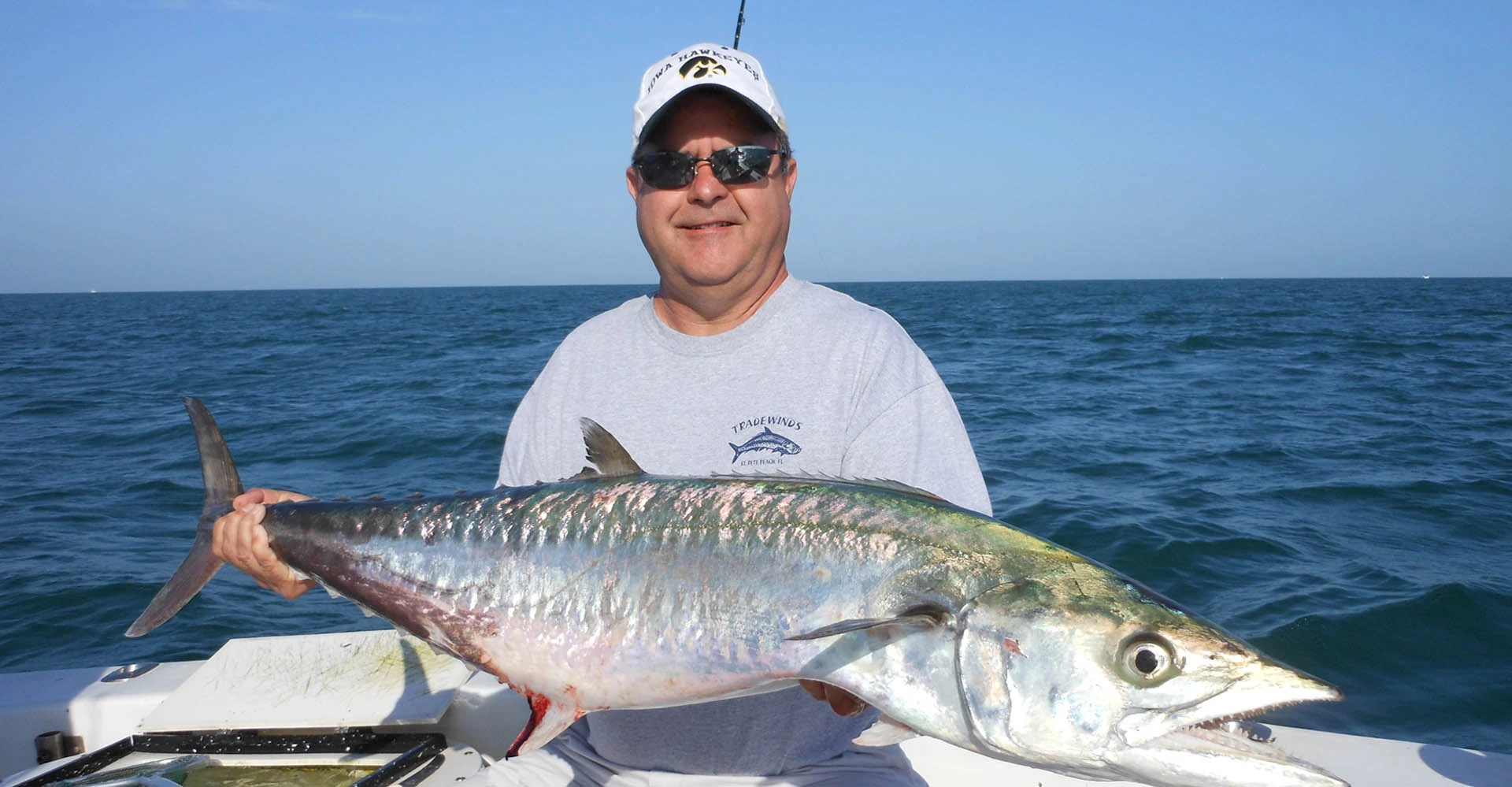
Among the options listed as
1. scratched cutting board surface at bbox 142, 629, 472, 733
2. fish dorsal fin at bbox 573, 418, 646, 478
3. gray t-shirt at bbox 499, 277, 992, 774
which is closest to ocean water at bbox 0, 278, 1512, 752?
scratched cutting board surface at bbox 142, 629, 472, 733

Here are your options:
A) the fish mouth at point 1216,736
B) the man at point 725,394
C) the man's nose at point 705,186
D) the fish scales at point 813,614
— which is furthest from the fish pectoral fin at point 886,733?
the man's nose at point 705,186

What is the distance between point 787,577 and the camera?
223 centimetres

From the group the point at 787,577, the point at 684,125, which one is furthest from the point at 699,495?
the point at 684,125

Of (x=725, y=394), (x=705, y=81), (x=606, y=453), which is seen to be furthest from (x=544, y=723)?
(x=705, y=81)

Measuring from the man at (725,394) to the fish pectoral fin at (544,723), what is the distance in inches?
17.7

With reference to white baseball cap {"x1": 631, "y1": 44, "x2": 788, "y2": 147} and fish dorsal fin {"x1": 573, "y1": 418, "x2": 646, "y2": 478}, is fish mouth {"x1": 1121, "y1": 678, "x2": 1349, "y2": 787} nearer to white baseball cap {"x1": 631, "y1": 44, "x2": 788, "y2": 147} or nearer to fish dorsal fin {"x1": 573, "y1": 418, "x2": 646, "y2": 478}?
fish dorsal fin {"x1": 573, "y1": 418, "x2": 646, "y2": 478}

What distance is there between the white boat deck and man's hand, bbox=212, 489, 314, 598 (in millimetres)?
1041

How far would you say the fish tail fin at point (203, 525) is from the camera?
9.78 ft

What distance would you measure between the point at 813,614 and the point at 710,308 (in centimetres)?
126

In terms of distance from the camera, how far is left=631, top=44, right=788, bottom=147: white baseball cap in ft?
9.85

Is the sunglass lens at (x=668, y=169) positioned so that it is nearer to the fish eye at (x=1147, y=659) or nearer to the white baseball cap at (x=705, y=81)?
the white baseball cap at (x=705, y=81)

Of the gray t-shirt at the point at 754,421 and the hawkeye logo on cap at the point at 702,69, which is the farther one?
the hawkeye logo on cap at the point at 702,69

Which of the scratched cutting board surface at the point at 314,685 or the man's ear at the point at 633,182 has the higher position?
the man's ear at the point at 633,182

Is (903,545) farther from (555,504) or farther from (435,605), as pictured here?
(435,605)
